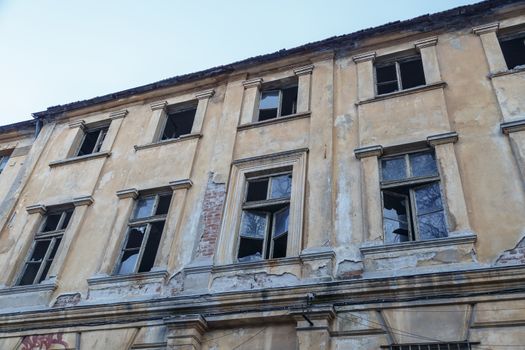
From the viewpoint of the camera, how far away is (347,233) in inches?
285

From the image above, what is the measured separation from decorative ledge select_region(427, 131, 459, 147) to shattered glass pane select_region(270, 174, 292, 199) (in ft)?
8.24

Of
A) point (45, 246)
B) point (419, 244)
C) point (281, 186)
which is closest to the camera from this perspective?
point (419, 244)

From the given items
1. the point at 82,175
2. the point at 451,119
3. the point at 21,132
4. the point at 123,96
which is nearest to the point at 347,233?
the point at 451,119

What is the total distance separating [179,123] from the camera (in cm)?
1157

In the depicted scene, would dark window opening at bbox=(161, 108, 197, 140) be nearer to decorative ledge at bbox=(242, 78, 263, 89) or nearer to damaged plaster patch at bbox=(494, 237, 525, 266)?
decorative ledge at bbox=(242, 78, 263, 89)

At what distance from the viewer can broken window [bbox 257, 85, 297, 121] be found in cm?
1018

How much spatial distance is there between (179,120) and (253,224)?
4438 millimetres

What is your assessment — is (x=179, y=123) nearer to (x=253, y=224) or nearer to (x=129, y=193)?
(x=129, y=193)

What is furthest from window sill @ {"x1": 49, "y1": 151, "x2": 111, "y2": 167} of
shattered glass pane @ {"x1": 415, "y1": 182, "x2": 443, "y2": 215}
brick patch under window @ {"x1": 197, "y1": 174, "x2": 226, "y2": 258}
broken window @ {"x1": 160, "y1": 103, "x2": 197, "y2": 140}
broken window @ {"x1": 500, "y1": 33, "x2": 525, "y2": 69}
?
broken window @ {"x1": 500, "y1": 33, "x2": 525, "y2": 69}

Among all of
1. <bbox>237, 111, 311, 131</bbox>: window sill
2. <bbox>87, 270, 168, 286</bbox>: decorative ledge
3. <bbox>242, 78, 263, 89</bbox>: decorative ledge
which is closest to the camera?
<bbox>87, 270, 168, 286</bbox>: decorative ledge

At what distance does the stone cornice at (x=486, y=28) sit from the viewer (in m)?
Answer: 9.11

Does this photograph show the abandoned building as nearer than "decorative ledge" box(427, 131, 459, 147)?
Yes

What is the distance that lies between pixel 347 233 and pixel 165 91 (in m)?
6.57

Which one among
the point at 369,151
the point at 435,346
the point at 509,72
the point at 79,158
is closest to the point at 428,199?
the point at 369,151
